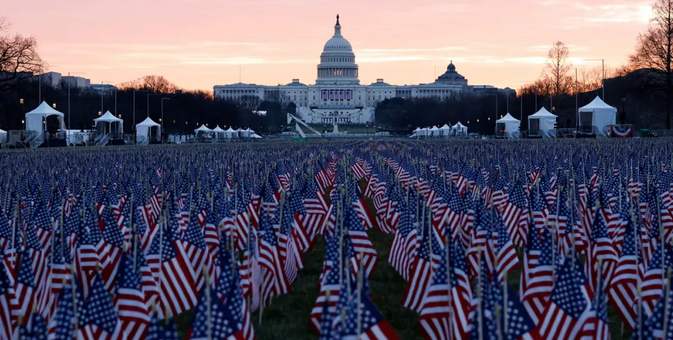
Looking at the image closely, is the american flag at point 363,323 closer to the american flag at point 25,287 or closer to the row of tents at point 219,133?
the american flag at point 25,287

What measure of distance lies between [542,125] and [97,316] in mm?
79295

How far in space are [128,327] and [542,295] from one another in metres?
3.53

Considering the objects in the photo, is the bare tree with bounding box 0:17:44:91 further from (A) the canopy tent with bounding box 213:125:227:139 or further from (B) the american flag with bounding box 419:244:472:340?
(B) the american flag with bounding box 419:244:472:340

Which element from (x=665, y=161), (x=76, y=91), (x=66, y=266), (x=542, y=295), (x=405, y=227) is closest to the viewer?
(x=542, y=295)

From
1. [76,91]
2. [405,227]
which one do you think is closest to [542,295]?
[405,227]

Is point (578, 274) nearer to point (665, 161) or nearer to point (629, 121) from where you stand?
point (665, 161)

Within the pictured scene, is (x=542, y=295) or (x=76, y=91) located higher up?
(x=76, y=91)

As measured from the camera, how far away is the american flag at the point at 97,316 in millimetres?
7742

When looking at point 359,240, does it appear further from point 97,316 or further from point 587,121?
point 587,121

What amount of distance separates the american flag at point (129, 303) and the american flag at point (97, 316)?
0.62 metres

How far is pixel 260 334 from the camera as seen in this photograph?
1109cm

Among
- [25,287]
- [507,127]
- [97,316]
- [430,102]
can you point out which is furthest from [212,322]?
[430,102]

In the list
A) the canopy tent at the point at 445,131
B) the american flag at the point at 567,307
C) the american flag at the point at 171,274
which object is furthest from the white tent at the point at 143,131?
the american flag at the point at 567,307

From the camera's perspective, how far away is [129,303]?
339 inches
